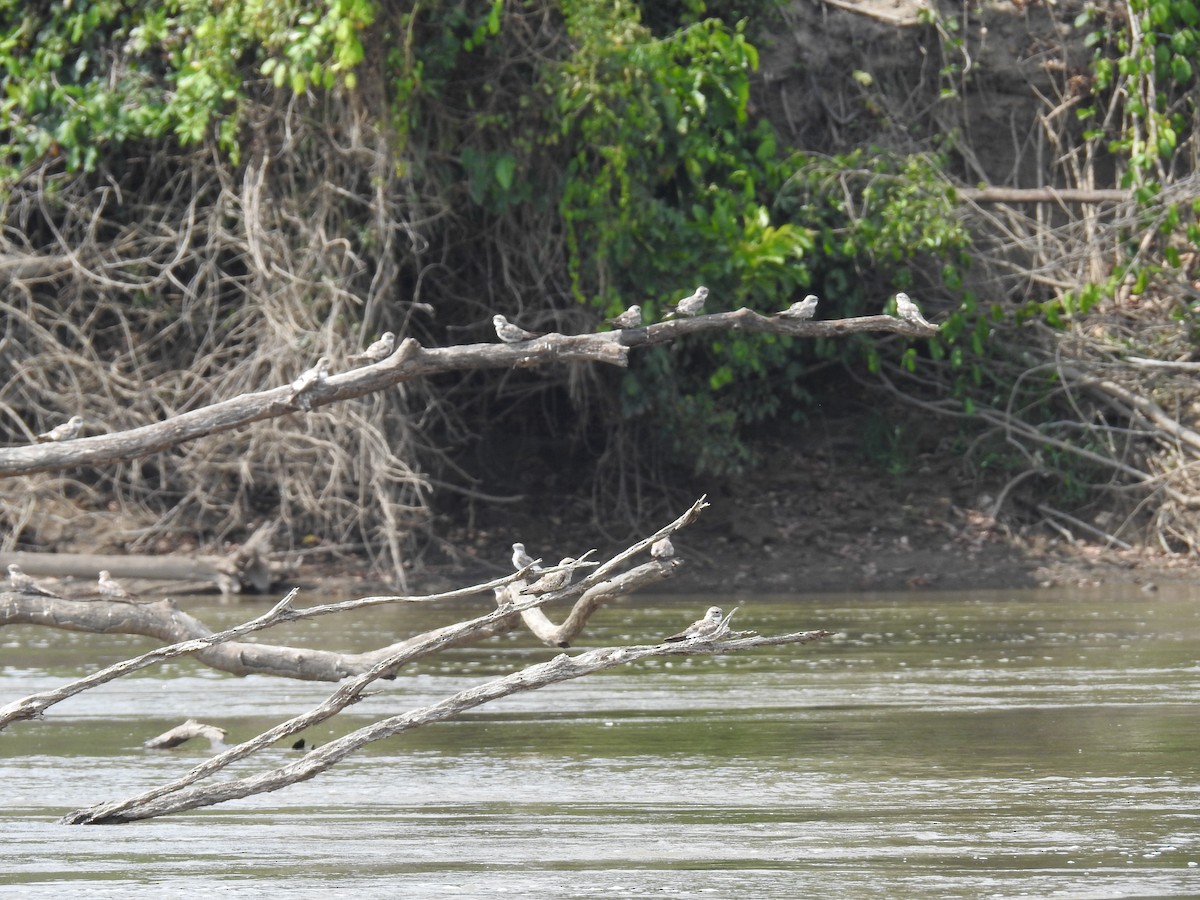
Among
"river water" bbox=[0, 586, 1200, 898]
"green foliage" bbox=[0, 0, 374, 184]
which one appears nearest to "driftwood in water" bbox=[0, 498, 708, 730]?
"river water" bbox=[0, 586, 1200, 898]

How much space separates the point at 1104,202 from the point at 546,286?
11.6 feet

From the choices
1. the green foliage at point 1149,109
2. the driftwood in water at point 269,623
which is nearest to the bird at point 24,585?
the driftwood in water at point 269,623

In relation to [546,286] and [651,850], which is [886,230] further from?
[651,850]

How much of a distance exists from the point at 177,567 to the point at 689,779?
5.99 m

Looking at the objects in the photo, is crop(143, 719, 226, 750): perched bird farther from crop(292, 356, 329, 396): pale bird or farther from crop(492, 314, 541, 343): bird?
crop(492, 314, 541, 343): bird

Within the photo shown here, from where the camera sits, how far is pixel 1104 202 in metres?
12.0

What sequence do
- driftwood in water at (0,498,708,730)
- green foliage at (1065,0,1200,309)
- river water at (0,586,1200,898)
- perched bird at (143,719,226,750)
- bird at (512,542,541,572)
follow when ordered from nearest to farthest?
1. river water at (0,586,1200,898)
2. driftwood in water at (0,498,708,730)
3. bird at (512,542,541,572)
4. perched bird at (143,719,226,750)
5. green foliage at (1065,0,1200,309)

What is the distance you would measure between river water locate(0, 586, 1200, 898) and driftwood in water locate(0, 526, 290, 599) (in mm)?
1978

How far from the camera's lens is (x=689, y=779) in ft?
15.9

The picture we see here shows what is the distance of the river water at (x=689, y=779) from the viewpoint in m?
3.74

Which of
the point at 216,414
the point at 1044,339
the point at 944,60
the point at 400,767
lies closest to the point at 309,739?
the point at 400,767

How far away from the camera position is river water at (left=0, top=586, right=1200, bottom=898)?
374cm

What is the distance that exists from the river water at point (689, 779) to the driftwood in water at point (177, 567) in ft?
6.49

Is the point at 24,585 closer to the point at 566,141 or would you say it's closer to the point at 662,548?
the point at 662,548
